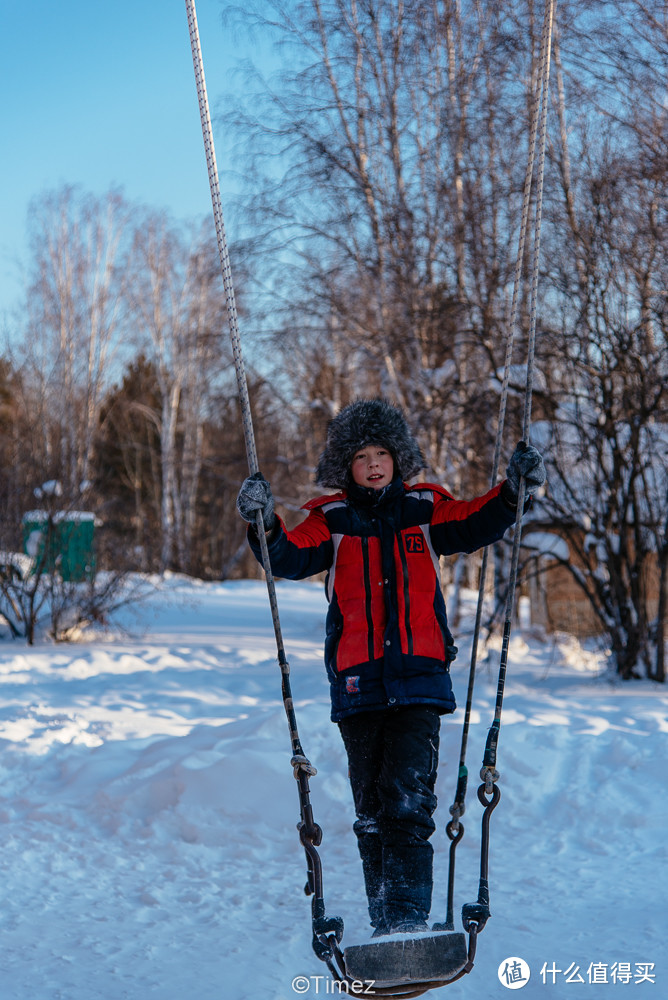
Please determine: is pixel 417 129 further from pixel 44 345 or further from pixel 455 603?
pixel 44 345

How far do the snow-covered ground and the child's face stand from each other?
5.04 ft

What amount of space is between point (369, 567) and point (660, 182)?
5.62m

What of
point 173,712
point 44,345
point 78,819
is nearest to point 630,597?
point 173,712

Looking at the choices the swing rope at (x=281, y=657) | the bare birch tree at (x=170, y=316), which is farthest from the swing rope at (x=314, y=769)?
the bare birch tree at (x=170, y=316)

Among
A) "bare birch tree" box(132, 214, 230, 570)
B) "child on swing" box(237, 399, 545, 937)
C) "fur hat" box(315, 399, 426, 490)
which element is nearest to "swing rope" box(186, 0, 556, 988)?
"child on swing" box(237, 399, 545, 937)

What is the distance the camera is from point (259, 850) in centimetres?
416

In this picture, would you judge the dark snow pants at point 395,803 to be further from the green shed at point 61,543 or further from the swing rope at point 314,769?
the green shed at point 61,543

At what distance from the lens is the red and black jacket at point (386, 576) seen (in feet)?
9.14

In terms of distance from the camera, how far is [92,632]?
1123 centimetres

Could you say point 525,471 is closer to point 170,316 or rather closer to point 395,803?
point 395,803

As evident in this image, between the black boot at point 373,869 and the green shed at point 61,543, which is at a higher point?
the green shed at point 61,543

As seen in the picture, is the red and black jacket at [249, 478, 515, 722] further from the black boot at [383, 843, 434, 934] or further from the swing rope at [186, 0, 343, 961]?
the black boot at [383, 843, 434, 934]

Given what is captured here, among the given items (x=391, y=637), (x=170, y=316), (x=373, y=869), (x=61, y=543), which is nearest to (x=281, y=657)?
(x=391, y=637)

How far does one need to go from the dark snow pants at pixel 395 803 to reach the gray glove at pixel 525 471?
0.72 metres
